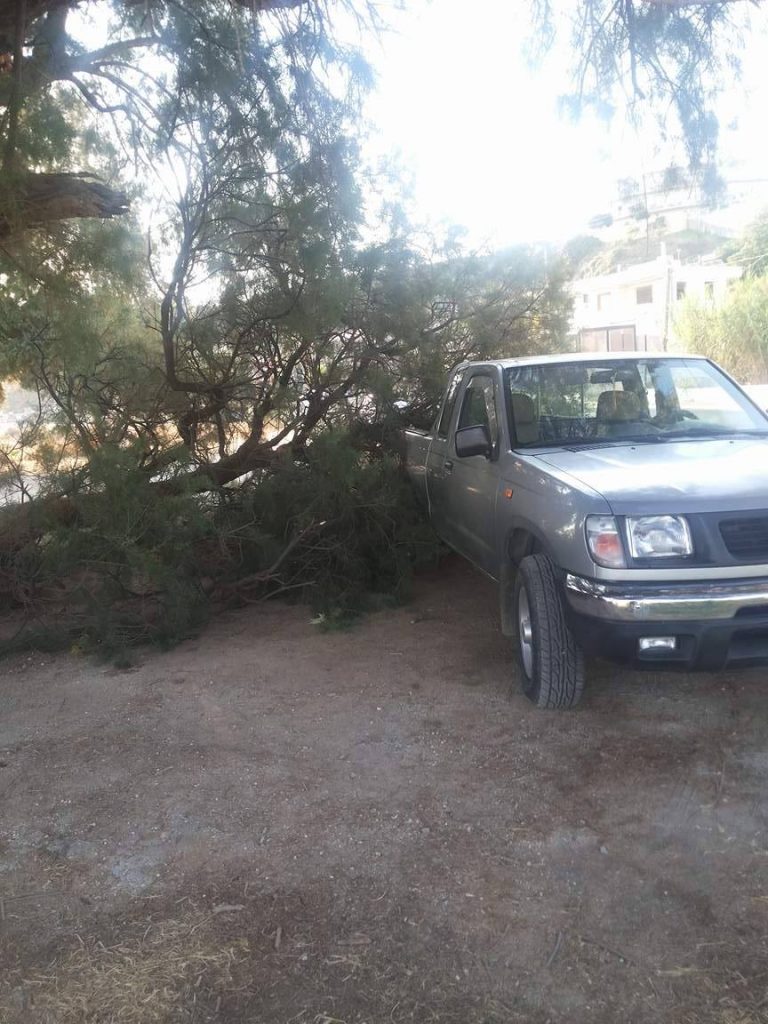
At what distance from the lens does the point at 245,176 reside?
22.8 feet

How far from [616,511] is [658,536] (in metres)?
0.22

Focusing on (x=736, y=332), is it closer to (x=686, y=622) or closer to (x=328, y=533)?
(x=328, y=533)

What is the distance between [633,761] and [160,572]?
3.36 meters

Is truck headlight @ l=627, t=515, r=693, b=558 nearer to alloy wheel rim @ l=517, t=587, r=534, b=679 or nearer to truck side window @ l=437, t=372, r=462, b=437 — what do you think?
alloy wheel rim @ l=517, t=587, r=534, b=679

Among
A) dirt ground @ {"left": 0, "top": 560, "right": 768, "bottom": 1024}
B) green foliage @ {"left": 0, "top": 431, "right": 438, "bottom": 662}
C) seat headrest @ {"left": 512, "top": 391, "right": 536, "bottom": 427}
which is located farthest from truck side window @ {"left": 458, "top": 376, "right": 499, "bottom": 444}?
dirt ground @ {"left": 0, "top": 560, "right": 768, "bottom": 1024}

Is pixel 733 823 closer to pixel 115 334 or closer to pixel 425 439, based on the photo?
pixel 425 439

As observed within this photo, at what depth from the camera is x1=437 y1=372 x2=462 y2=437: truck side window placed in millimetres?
6953

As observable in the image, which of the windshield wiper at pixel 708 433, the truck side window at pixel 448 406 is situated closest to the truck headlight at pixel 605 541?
the windshield wiper at pixel 708 433

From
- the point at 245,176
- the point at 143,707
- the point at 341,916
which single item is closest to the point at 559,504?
the point at 341,916

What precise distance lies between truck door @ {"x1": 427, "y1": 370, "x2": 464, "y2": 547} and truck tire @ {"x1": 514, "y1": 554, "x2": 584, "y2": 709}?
2.03 metres

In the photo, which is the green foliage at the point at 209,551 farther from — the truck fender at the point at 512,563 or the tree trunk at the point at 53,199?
the truck fender at the point at 512,563

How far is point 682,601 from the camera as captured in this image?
154 inches

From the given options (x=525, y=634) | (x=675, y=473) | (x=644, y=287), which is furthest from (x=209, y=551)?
(x=644, y=287)

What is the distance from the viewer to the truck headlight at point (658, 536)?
4020 millimetres
